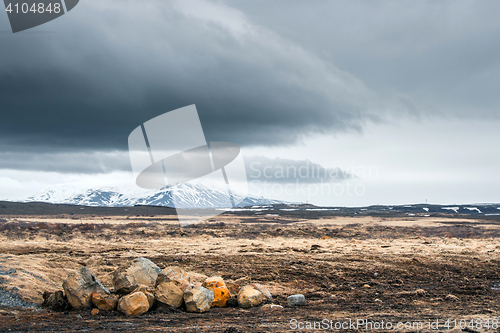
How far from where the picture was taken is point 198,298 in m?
9.65

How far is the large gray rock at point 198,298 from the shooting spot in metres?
9.56

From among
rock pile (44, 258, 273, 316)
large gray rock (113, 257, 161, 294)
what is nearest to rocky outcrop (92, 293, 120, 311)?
rock pile (44, 258, 273, 316)

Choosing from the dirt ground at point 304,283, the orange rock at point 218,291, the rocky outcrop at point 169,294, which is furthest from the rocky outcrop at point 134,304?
the orange rock at point 218,291

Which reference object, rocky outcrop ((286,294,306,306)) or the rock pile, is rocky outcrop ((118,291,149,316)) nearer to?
the rock pile

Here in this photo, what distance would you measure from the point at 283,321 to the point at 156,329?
10.3 feet

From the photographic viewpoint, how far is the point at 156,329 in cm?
776

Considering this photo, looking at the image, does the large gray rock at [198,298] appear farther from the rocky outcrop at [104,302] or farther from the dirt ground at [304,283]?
the rocky outcrop at [104,302]

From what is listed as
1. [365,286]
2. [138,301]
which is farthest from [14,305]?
[365,286]

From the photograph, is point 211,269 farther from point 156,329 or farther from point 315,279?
point 156,329

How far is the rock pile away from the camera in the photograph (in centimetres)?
954

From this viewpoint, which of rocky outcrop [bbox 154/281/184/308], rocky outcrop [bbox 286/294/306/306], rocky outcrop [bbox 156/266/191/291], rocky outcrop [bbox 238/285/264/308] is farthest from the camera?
rocky outcrop [bbox 286/294/306/306]

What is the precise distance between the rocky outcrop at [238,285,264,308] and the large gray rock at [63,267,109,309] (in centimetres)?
413

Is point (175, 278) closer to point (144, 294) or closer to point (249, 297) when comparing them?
point (144, 294)

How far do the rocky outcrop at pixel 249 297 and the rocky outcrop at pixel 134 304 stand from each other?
108 inches
